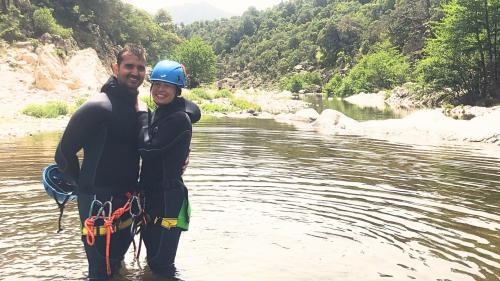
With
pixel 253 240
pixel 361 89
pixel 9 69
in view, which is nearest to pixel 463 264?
pixel 253 240

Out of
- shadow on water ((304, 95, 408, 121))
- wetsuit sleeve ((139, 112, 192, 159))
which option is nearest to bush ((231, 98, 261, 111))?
shadow on water ((304, 95, 408, 121))

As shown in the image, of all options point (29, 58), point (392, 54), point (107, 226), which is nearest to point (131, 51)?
point (107, 226)

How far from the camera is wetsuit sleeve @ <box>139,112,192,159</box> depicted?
479cm

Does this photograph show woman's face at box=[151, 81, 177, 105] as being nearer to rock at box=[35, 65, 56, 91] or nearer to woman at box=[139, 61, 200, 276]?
woman at box=[139, 61, 200, 276]

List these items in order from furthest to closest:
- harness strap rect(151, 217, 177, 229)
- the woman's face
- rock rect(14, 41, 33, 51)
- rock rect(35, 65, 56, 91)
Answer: rock rect(14, 41, 33, 51) < rock rect(35, 65, 56, 91) < harness strap rect(151, 217, 177, 229) < the woman's face

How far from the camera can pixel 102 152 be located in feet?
15.6

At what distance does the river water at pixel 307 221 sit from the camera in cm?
627

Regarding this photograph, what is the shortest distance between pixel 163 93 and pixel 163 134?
0.48 meters

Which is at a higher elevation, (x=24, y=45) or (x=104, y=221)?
(x=24, y=45)

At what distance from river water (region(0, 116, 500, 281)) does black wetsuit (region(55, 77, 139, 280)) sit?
1.23 meters

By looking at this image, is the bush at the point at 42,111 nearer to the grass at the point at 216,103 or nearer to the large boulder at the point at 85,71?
the grass at the point at 216,103

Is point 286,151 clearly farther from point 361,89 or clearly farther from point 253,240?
point 361,89

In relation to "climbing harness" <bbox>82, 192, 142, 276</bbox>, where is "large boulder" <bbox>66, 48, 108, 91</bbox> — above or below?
above

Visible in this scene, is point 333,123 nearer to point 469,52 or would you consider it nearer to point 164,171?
point 469,52
